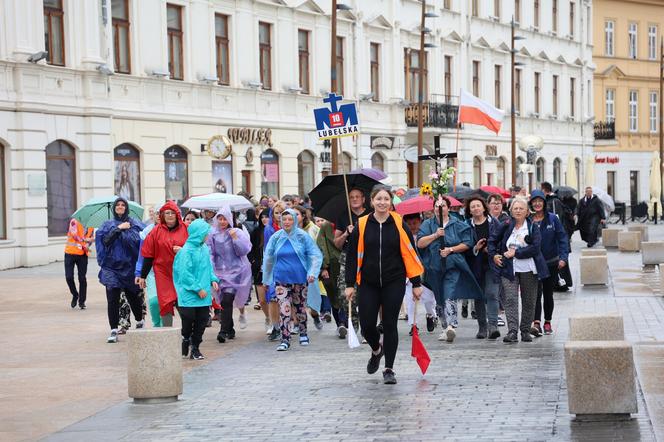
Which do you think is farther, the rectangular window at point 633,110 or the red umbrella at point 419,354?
the rectangular window at point 633,110

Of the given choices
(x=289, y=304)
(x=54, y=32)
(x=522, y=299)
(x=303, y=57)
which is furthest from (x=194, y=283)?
(x=303, y=57)

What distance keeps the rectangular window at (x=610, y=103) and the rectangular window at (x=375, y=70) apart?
27.9m

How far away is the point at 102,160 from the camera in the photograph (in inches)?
1235

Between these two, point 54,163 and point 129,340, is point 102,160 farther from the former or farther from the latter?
point 129,340

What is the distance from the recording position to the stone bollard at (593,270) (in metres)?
22.5

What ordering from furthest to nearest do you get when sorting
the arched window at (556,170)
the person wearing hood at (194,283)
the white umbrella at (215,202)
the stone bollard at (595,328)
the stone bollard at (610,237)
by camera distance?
the arched window at (556,170) → the stone bollard at (610,237) → the white umbrella at (215,202) → the person wearing hood at (194,283) → the stone bollard at (595,328)

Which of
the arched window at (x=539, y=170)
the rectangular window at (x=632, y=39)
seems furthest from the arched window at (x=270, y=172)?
the rectangular window at (x=632, y=39)

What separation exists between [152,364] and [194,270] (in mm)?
2969

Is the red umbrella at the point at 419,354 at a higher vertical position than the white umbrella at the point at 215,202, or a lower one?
lower

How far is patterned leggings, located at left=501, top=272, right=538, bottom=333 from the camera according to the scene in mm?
14281

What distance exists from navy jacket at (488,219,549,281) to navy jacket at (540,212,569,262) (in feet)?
2.42

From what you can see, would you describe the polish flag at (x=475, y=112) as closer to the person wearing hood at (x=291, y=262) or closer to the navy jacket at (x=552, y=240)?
the navy jacket at (x=552, y=240)

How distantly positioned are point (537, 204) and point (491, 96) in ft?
131

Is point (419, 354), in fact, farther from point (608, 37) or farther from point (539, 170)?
point (608, 37)
